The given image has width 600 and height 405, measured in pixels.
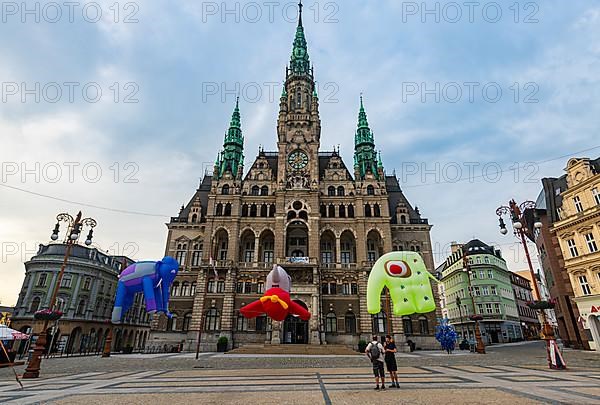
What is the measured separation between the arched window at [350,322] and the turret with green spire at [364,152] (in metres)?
18.8

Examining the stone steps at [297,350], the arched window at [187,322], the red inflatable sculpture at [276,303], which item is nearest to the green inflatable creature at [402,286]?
the red inflatable sculpture at [276,303]

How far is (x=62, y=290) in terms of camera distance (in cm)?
4341

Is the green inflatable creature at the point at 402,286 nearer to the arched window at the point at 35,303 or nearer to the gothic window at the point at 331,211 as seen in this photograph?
the gothic window at the point at 331,211

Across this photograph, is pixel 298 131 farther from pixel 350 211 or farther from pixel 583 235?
pixel 583 235

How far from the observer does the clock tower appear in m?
44.2

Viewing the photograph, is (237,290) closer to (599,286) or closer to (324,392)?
(324,392)

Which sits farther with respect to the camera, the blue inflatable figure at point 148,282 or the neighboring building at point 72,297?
the neighboring building at point 72,297

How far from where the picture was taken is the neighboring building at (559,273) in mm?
29891

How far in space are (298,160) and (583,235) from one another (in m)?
32.1

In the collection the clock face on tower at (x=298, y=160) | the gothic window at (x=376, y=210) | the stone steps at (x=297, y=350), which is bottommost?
the stone steps at (x=297, y=350)

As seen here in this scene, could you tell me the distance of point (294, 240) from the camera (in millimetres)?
43562

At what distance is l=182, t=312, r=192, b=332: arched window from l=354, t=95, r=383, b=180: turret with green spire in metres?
28.7

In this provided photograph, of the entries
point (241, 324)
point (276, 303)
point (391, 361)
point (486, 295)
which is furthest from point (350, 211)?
point (391, 361)

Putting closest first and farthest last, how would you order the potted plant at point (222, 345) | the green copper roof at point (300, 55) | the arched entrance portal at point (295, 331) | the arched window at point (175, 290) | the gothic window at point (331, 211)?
the potted plant at point (222, 345) < the arched entrance portal at point (295, 331) < the arched window at point (175, 290) < the gothic window at point (331, 211) < the green copper roof at point (300, 55)
